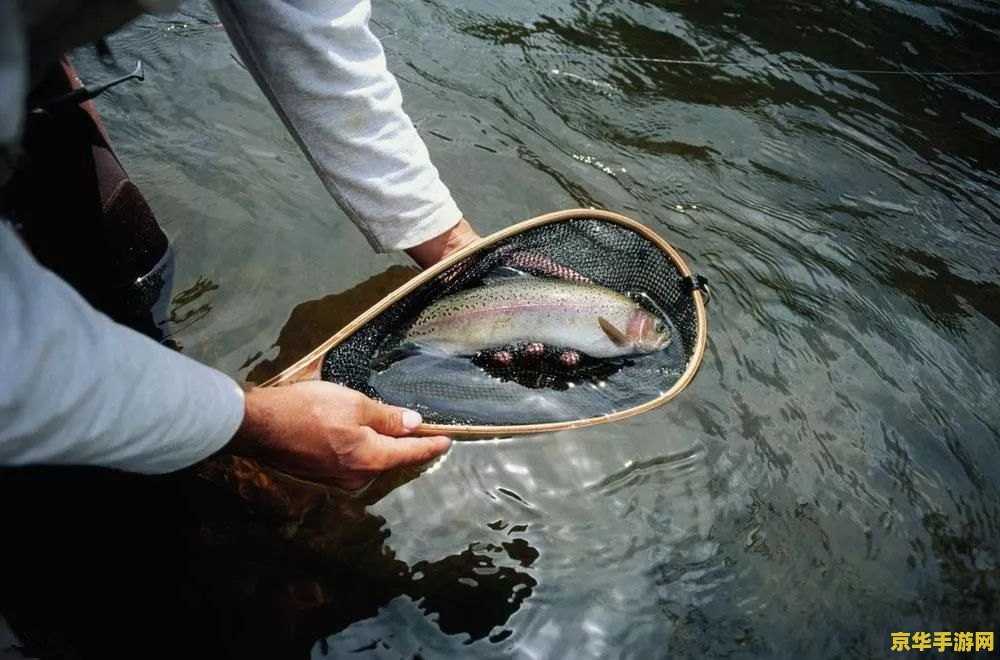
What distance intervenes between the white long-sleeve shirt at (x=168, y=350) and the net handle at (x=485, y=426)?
127 mm

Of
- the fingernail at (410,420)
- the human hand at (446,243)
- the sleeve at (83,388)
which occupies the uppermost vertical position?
the sleeve at (83,388)

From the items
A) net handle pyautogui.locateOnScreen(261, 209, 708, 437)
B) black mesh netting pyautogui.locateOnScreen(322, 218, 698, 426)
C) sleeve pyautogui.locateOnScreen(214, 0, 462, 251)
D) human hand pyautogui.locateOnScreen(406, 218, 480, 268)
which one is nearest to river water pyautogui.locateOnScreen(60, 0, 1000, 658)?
black mesh netting pyautogui.locateOnScreen(322, 218, 698, 426)

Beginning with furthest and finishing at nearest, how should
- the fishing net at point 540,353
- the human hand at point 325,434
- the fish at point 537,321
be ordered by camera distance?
the fish at point 537,321 → the fishing net at point 540,353 → the human hand at point 325,434

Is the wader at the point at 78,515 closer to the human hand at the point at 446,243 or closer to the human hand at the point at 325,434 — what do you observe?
the human hand at the point at 325,434

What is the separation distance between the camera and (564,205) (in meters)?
3.27

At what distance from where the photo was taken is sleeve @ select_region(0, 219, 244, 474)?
103 centimetres

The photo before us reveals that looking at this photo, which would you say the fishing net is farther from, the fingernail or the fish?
the fingernail

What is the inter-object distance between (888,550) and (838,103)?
111 inches

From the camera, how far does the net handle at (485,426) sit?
185cm

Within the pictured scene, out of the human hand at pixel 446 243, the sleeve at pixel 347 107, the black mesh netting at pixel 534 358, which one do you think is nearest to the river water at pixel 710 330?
the black mesh netting at pixel 534 358

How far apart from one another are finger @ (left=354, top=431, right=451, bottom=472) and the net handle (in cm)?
5

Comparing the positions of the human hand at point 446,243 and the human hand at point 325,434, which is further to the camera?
the human hand at point 446,243

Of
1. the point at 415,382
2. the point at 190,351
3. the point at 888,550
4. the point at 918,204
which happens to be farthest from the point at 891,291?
the point at 190,351

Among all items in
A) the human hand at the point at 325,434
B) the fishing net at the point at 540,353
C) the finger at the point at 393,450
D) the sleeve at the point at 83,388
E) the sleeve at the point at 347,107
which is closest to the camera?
the sleeve at the point at 83,388
